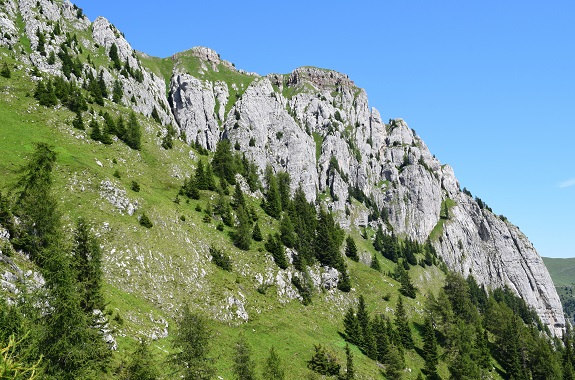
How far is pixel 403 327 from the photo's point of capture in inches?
3556

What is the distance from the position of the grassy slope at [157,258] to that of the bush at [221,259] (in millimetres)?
1840

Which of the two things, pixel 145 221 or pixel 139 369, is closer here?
pixel 139 369

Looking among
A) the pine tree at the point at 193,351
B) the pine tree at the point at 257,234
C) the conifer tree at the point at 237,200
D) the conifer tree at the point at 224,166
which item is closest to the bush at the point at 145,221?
the pine tree at the point at 257,234

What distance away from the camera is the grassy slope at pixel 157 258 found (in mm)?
58938

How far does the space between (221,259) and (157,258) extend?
1511 centimetres

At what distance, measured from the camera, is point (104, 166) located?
3273 inches

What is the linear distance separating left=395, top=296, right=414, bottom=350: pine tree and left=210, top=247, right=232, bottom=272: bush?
4397 cm

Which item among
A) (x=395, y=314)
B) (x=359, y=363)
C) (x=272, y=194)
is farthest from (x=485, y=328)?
(x=272, y=194)

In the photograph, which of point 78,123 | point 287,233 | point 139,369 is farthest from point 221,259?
point 78,123

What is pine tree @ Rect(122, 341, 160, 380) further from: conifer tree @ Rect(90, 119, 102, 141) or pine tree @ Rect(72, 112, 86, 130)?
pine tree @ Rect(72, 112, 86, 130)

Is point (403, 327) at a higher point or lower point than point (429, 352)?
higher

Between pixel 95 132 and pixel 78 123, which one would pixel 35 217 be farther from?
pixel 78 123

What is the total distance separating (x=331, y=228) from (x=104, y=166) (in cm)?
7148

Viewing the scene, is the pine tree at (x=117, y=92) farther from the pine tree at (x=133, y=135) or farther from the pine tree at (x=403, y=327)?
the pine tree at (x=403, y=327)
